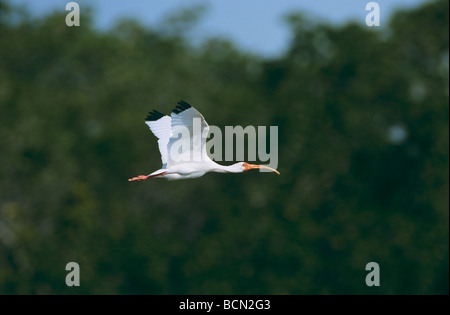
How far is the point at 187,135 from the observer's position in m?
19.0

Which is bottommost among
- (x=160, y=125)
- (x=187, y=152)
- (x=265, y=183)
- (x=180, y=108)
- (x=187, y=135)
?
(x=187, y=152)

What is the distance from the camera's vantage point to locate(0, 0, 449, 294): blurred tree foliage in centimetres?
4753

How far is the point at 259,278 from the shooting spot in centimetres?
4706

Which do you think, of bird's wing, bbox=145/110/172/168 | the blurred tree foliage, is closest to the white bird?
bird's wing, bbox=145/110/172/168

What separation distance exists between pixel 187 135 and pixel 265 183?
34837 mm

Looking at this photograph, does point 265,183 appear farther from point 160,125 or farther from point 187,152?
point 187,152

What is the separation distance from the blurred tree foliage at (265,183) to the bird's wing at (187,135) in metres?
26.8

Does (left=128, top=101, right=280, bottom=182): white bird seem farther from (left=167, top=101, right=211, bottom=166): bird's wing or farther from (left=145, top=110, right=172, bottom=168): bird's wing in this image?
(left=145, top=110, right=172, bottom=168): bird's wing

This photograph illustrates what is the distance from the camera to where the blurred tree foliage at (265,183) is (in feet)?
156

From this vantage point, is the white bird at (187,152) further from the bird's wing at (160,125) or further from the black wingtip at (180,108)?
the bird's wing at (160,125)

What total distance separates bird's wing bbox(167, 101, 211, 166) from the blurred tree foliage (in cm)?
2676

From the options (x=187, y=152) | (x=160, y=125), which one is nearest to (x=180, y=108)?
(x=187, y=152)

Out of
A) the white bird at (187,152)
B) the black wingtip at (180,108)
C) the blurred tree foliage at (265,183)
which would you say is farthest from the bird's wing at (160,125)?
the blurred tree foliage at (265,183)

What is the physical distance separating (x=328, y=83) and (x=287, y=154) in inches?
213
